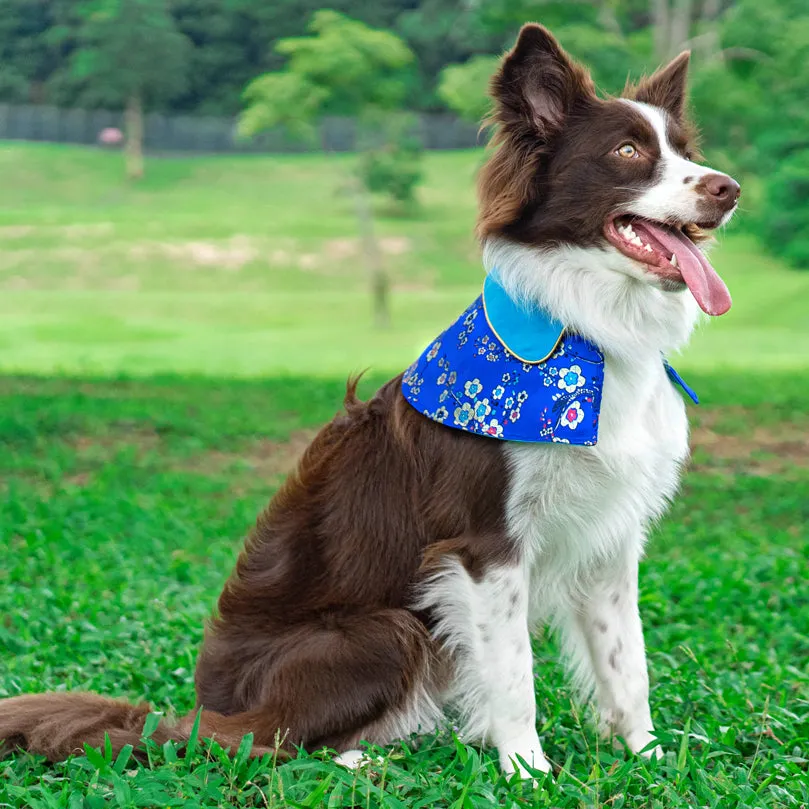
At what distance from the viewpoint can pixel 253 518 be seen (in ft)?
25.4

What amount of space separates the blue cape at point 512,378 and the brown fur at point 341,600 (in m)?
0.09

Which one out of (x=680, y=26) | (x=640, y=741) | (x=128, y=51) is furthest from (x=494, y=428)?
(x=128, y=51)

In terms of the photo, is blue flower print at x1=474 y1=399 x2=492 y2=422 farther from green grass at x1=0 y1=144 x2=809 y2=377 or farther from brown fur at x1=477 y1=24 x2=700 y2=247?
green grass at x1=0 y1=144 x2=809 y2=377

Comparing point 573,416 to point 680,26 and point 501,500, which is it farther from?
point 680,26

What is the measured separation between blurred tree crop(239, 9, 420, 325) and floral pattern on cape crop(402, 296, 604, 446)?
20083 millimetres

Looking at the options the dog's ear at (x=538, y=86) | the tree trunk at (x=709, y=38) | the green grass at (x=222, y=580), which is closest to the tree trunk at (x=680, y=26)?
the tree trunk at (x=709, y=38)

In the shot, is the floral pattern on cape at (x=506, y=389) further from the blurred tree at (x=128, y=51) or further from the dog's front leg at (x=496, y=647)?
the blurred tree at (x=128, y=51)

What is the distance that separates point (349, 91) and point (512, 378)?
83.3 ft

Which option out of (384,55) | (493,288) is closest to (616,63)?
(384,55)

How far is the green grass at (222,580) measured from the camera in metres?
3.14

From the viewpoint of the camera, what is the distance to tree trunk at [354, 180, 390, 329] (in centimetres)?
2325

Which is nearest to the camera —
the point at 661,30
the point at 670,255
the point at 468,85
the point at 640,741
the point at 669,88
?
the point at 670,255

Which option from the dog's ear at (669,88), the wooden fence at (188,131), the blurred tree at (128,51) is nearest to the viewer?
the dog's ear at (669,88)

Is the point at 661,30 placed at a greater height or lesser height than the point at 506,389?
greater
